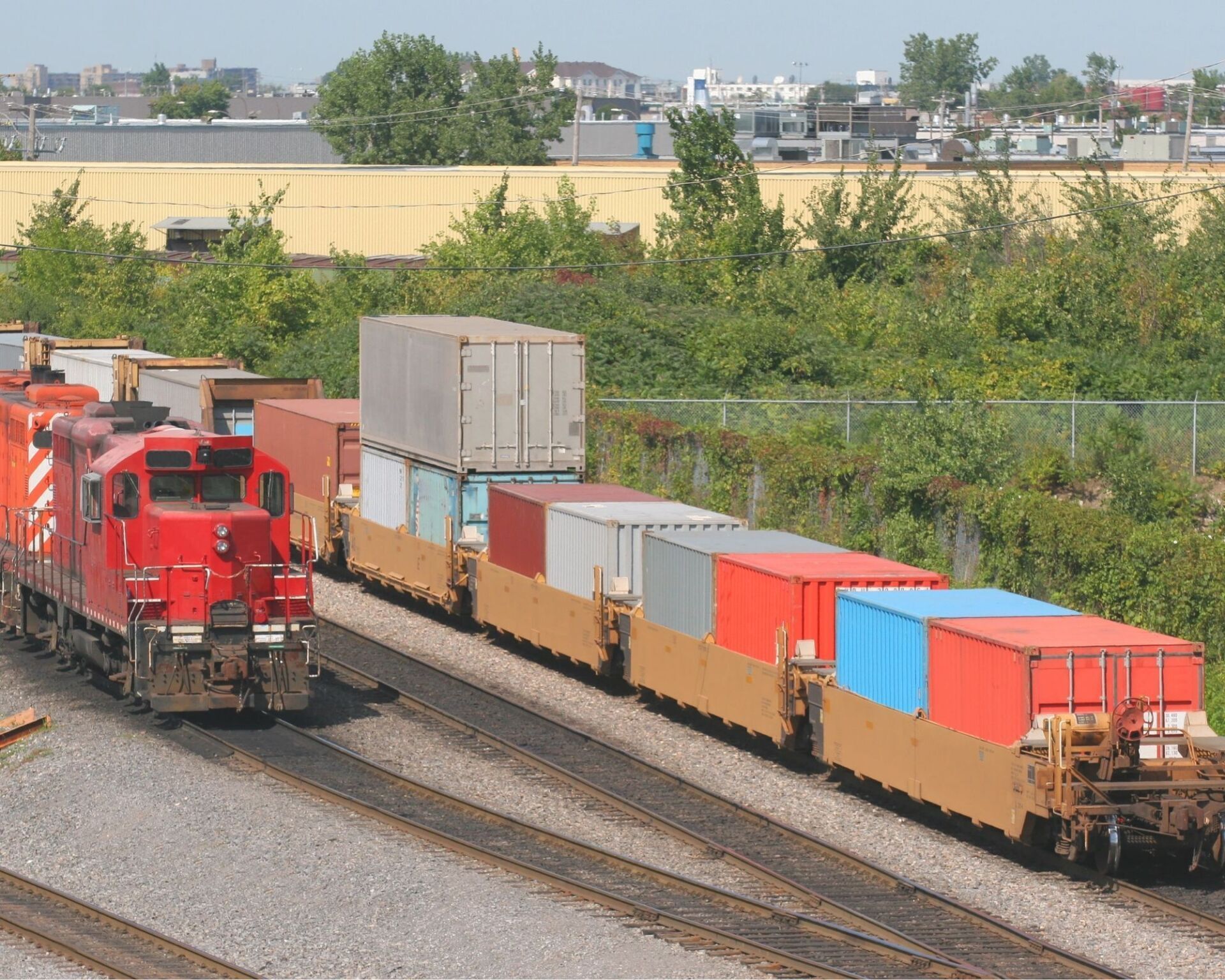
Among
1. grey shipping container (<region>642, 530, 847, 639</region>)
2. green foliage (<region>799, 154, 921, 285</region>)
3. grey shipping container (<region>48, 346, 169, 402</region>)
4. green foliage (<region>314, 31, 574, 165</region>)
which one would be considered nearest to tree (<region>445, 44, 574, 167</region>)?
green foliage (<region>314, 31, 574, 165</region>)

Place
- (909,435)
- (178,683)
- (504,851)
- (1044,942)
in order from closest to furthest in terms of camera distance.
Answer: (1044,942)
(504,851)
(178,683)
(909,435)

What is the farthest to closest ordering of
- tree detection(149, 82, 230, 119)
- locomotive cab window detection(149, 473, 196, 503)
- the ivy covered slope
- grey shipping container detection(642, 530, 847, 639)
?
tree detection(149, 82, 230, 119) < the ivy covered slope < grey shipping container detection(642, 530, 847, 639) < locomotive cab window detection(149, 473, 196, 503)

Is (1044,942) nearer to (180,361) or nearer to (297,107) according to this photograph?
(180,361)

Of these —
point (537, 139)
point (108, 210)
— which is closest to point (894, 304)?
point (108, 210)

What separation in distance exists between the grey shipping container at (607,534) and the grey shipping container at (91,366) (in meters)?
12.2

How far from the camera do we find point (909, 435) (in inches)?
1085

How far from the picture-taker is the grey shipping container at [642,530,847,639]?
65.9 feet

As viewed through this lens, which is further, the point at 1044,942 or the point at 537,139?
the point at 537,139

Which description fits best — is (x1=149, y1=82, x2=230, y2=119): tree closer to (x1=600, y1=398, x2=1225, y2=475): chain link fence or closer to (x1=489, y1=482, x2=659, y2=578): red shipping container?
(x1=600, y1=398, x2=1225, y2=475): chain link fence

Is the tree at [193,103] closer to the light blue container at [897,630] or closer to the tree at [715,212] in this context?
the tree at [715,212]

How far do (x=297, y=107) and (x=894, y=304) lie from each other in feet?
504

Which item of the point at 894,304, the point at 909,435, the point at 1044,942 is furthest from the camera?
the point at 894,304

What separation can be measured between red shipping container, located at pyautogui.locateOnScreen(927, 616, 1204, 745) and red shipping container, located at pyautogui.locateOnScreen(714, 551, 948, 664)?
2.42 metres

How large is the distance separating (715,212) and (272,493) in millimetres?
35694
